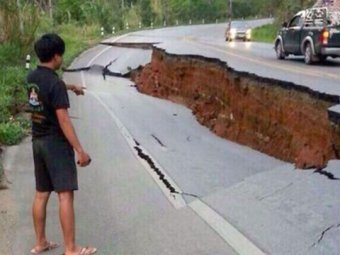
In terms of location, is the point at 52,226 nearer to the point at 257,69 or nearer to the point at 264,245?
the point at 264,245

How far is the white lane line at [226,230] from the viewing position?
576cm

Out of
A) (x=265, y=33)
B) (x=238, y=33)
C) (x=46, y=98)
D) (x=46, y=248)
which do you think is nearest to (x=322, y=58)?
(x=46, y=248)

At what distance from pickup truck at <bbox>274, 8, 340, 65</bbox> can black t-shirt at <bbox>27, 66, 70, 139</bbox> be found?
15863 millimetres

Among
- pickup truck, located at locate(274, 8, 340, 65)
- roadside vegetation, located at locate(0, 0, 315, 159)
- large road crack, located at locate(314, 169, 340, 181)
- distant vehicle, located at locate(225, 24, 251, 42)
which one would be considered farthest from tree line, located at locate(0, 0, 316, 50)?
large road crack, located at locate(314, 169, 340, 181)

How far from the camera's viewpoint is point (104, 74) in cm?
2997

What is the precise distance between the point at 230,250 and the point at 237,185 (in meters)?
2.62

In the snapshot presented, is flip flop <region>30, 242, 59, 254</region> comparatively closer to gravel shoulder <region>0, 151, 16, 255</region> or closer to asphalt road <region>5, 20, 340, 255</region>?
asphalt road <region>5, 20, 340, 255</region>

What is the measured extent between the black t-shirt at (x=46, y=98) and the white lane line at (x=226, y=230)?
1.81 metres

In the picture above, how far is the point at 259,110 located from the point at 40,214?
9738 mm

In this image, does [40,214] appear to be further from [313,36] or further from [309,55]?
[313,36]

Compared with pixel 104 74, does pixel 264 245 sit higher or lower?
higher

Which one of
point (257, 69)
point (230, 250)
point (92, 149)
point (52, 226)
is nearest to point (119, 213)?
point (52, 226)

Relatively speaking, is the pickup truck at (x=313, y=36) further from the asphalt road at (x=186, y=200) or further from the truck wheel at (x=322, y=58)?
A: the asphalt road at (x=186, y=200)

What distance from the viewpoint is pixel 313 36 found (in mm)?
20859
